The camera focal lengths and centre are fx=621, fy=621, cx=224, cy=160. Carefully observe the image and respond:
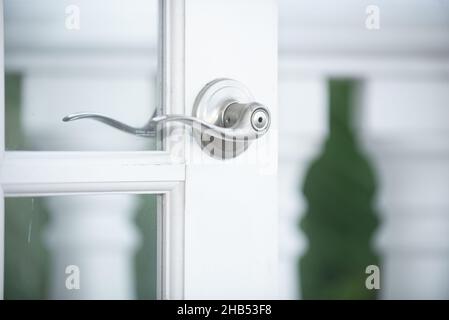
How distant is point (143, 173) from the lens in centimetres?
54

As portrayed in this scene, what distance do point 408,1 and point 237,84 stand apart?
0.27m

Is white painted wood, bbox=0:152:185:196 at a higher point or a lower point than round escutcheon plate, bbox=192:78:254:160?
lower

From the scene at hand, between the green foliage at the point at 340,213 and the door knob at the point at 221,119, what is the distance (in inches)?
9.0

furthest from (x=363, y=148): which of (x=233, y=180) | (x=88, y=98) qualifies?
(x=88, y=98)

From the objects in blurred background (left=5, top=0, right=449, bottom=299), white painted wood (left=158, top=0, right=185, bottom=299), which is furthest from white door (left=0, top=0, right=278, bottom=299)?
blurred background (left=5, top=0, right=449, bottom=299)

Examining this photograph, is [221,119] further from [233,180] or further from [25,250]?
[25,250]

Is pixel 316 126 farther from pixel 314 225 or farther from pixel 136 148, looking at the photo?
pixel 136 148

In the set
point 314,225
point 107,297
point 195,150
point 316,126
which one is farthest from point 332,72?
point 107,297

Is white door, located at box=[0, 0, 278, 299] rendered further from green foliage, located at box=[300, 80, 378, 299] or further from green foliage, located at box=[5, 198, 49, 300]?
green foliage, located at box=[300, 80, 378, 299]

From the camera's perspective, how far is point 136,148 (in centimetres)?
55

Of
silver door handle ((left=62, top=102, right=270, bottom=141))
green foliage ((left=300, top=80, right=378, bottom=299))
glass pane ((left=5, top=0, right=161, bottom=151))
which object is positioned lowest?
green foliage ((left=300, top=80, right=378, bottom=299))

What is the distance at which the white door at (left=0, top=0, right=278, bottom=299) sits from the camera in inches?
20.8

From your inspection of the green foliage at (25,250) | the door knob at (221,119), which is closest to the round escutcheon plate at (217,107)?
the door knob at (221,119)

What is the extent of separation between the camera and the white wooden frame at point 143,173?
0.51 m
